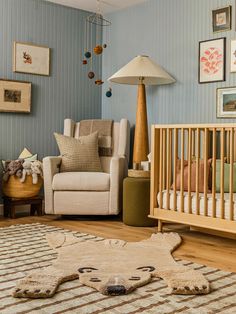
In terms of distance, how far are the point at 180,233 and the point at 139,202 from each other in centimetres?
46

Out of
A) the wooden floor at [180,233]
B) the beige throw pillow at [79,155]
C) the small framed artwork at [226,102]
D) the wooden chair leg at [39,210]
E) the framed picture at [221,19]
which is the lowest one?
the wooden floor at [180,233]

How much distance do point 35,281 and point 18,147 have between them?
2634 mm

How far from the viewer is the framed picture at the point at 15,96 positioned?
4562mm

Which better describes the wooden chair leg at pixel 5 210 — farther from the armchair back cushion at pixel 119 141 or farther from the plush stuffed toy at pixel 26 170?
the armchair back cushion at pixel 119 141

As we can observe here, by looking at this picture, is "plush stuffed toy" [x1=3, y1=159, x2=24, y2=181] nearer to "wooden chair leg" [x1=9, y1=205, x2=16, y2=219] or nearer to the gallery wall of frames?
"wooden chair leg" [x1=9, y1=205, x2=16, y2=219]

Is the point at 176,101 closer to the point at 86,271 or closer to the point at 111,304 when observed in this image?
the point at 86,271

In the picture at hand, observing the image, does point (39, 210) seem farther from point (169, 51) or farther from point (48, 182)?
point (169, 51)

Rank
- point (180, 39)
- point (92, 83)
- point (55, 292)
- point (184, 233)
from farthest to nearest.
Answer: point (92, 83) < point (180, 39) < point (184, 233) < point (55, 292)

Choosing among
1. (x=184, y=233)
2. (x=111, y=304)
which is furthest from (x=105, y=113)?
(x=111, y=304)

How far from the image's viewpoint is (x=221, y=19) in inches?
165

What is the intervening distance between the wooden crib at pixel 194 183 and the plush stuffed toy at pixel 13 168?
1285mm

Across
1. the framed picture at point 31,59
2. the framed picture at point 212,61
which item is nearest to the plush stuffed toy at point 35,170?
the framed picture at point 31,59

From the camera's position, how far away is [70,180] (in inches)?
165

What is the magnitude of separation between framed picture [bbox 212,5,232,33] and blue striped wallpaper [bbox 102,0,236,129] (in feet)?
0.13
